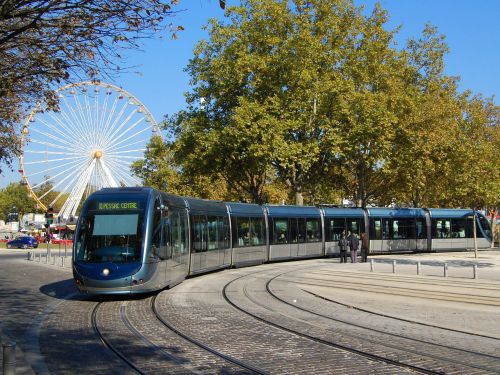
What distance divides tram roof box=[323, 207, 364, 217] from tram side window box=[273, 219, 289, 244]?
3.91 meters

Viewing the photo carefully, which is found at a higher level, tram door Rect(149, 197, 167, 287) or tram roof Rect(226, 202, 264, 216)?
tram roof Rect(226, 202, 264, 216)

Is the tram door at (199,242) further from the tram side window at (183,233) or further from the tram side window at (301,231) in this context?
the tram side window at (301,231)

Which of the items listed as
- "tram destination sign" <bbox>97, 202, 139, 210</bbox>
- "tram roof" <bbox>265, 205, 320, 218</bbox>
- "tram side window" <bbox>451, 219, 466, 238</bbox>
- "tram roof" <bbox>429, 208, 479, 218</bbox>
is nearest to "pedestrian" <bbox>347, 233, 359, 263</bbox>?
"tram roof" <bbox>265, 205, 320, 218</bbox>

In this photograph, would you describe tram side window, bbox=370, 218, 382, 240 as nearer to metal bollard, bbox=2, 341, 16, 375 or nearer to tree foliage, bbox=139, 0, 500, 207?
tree foliage, bbox=139, 0, 500, 207

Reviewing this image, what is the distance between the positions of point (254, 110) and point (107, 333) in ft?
79.2

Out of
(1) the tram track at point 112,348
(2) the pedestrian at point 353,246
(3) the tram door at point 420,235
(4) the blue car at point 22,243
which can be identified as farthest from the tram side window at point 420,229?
(4) the blue car at point 22,243

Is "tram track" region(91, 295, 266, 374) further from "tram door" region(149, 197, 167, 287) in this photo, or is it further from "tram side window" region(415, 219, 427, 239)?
"tram side window" region(415, 219, 427, 239)

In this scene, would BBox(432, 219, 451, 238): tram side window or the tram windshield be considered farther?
BBox(432, 219, 451, 238): tram side window

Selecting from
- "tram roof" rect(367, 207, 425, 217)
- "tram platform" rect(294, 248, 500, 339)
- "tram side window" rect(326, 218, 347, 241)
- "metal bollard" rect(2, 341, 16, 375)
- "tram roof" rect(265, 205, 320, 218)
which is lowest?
"tram platform" rect(294, 248, 500, 339)

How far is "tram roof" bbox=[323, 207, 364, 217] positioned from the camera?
32219 millimetres

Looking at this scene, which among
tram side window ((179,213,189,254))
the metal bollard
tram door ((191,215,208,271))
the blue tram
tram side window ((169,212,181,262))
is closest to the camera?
the metal bollard

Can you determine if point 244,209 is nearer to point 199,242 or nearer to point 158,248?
point 199,242

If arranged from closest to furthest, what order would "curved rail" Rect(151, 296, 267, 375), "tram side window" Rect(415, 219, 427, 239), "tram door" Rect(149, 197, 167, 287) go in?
"curved rail" Rect(151, 296, 267, 375)
"tram door" Rect(149, 197, 167, 287)
"tram side window" Rect(415, 219, 427, 239)

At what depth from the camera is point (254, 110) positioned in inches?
1299
